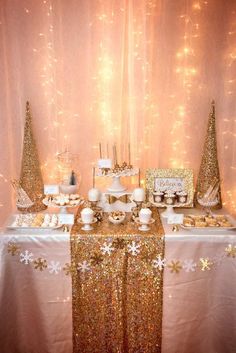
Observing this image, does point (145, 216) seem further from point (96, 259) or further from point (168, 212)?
point (96, 259)

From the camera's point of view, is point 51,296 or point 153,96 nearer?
point 51,296

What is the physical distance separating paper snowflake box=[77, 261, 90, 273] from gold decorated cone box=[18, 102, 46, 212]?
42 cm

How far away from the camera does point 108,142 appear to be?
6.26 ft

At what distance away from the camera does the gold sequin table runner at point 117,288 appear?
1.49m

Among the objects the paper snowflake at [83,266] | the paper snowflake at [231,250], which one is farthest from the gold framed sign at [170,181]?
the paper snowflake at [83,266]

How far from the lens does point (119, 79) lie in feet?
5.98

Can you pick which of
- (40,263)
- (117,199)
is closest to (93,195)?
(117,199)

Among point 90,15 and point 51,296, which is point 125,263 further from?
point 90,15

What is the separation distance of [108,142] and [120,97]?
0.85 ft

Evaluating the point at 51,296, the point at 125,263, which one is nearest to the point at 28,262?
the point at 51,296

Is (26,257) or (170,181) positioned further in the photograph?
(170,181)

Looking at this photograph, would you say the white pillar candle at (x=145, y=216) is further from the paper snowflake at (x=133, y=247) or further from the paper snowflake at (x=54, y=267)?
the paper snowflake at (x=54, y=267)

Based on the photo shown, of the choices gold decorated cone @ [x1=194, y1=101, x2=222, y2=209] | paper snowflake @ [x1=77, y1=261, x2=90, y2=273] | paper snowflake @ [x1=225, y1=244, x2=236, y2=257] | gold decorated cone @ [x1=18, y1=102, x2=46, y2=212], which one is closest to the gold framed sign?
gold decorated cone @ [x1=194, y1=101, x2=222, y2=209]

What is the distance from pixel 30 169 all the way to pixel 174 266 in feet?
2.85
